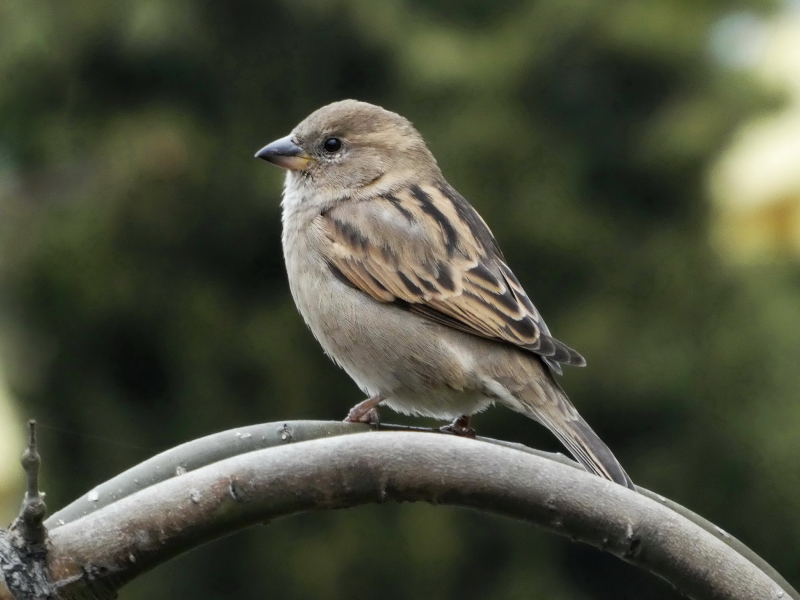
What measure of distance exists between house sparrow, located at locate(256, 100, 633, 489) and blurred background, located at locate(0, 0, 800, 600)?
3.55 m

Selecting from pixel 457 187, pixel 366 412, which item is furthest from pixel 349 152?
pixel 457 187

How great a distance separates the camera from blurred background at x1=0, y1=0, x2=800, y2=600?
8.56 metres

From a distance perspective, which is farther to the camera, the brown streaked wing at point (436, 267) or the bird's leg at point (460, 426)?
the bird's leg at point (460, 426)

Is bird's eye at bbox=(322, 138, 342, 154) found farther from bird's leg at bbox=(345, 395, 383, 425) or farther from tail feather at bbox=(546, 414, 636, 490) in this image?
tail feather at bbox=(546, 414, 636, 490)

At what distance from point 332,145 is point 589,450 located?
2.11m

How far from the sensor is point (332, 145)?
5.33 m

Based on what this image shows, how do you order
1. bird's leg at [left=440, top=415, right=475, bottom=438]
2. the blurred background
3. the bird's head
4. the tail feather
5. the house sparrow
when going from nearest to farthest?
1. the tail feather
2. the house sparrow
3. bird's leg at [left=440, top=415, right=475, bottom=438]
4. the bird's head
5. the blurred background

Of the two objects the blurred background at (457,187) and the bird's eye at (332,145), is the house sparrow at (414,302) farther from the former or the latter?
the blurred background at (457,187)

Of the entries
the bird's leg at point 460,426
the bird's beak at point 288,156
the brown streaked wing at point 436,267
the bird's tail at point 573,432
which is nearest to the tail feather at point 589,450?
the bird's tail at point 573,432

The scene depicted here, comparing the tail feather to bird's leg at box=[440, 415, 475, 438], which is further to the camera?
bird's leg at box=[440, 415, 475, 438]

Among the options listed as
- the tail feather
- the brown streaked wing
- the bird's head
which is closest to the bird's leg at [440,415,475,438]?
the brown streaked wing

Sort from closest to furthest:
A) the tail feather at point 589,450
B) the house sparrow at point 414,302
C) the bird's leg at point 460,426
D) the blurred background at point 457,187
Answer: the tail feather at point 589,450, the house sparrow at point 414,302, the bird's leg at point 460,426, the blurred background at point 457,187

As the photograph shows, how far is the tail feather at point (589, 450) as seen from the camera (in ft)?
12.2

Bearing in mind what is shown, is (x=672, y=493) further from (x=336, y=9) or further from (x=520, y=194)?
(x=336, y=9)
